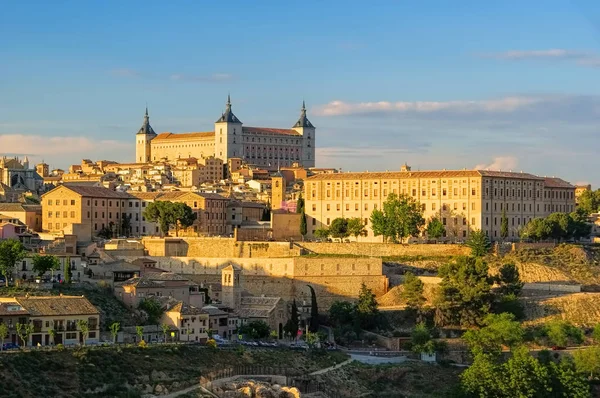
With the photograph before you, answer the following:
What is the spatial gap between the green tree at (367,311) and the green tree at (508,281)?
697cm

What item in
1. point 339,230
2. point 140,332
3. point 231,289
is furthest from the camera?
point 339,230

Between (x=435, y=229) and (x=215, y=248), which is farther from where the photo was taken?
(x=435, y=229)

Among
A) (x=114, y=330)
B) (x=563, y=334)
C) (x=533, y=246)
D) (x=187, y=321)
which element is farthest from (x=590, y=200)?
(x=114, y=330)

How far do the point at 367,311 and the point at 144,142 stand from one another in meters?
99.0

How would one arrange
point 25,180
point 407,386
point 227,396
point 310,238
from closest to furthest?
1. point 227,396
2. point 407,386
3. point 310,238
4. point 25,180

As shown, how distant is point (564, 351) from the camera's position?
2495 inches

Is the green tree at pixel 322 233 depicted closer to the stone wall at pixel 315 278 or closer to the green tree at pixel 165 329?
the stone wall at pixel 315 278

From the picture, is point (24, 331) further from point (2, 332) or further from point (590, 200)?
point (590, 200)

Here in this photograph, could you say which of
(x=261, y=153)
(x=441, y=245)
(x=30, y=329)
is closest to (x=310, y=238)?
(x=441, y=245)

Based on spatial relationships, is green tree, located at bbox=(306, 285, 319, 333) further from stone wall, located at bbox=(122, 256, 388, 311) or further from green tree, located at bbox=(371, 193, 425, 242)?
Answer: green tree, located at bbox=(371, 193, 425, 242)

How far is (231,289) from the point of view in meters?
67.7

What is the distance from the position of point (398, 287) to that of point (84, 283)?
18.4 m

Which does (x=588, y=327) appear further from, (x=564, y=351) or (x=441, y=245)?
(x=441, y=245)

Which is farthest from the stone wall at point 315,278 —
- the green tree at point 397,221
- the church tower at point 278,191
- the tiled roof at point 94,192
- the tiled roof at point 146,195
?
the church tower at point 278,191
